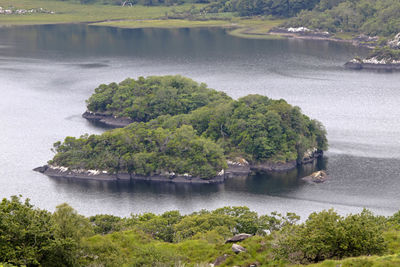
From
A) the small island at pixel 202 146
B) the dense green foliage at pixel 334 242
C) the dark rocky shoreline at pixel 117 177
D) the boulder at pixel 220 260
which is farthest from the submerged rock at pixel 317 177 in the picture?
the dense green foliage at pixel 334 242

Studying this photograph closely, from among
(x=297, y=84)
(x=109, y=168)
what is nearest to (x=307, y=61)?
(x=297, y=84)

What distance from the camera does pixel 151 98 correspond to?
129 metres

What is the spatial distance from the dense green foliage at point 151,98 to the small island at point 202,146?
5253mm

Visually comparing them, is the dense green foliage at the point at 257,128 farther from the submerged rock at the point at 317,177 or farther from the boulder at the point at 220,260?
the boulder at the point at 220,260

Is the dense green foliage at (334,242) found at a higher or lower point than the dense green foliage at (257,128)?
higher

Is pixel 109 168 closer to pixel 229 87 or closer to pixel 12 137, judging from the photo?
pixel 12 137

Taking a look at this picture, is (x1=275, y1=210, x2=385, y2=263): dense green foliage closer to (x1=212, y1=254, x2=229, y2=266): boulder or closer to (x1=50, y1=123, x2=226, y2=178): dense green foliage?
(x1=212, y1=254, x2=229, y2=266): boulder

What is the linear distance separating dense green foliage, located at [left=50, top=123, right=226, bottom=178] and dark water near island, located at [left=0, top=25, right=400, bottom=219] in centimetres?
339

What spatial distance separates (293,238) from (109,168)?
5592 cm

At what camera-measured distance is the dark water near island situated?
92.1 metres

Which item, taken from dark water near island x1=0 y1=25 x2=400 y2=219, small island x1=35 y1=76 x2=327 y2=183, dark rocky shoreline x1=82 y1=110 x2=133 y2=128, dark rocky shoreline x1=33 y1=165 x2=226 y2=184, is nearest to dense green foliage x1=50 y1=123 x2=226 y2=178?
small island x1=35 y1=76 x2=327 y2=183

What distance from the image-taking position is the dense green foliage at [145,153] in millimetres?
102188

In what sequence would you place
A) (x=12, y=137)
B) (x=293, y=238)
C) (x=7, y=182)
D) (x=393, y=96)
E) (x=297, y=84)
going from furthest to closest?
(x=297, y=84) < (x=393, y=96) < (x=12, y=137) < (x=7, y=182) < (x=293, y=238)

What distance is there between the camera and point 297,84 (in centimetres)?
15438
